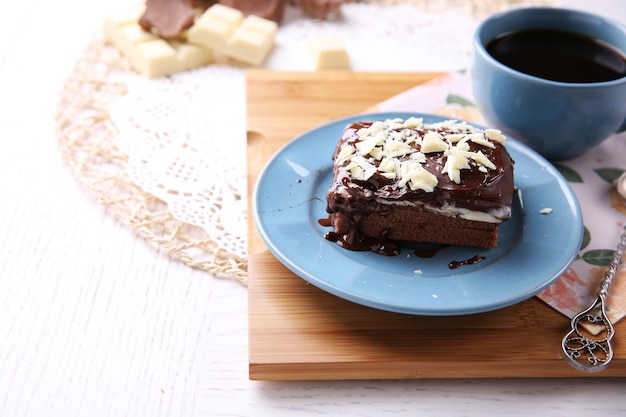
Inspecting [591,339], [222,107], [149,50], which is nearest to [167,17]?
[149,50]

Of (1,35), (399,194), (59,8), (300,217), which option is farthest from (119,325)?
(59,8)

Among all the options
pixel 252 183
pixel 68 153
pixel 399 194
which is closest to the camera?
pixel 399 194

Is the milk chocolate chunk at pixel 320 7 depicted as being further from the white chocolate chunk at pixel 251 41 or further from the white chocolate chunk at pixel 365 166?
the white chocolate chunk at pixel 365 166

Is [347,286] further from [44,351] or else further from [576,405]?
[44,351]

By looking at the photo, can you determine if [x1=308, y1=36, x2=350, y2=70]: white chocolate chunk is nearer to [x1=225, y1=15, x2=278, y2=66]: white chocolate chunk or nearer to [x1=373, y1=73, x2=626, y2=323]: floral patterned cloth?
[x1=225, y1=15, x2=278, y2=66]: white chocolate chunk

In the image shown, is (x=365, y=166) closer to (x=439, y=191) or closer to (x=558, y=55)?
(x=439, y=191)

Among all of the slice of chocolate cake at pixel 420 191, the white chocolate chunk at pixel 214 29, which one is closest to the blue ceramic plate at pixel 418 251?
the slice of chocolate cake at pixel 420 191

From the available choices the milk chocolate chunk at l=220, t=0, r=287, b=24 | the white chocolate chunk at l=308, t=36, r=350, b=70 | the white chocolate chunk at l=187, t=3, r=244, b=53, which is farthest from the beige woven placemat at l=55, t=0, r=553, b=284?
the white chocolate chunk at l=308, t=36, r=350, b=70
